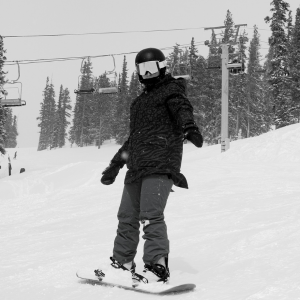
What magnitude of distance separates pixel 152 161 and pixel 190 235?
189cm

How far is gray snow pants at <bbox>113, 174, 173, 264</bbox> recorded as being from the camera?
287cm

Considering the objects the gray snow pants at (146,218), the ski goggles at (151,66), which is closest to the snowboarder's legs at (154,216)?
the gray snow pants at (146,218)

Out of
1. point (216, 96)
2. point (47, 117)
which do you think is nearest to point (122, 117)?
point (216, 96)

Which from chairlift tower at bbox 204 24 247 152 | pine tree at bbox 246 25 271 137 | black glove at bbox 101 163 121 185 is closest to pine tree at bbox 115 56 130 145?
pine tree at bbox 246 25 271 137

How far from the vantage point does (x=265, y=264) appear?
3.13 m

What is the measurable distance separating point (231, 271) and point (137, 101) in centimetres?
151

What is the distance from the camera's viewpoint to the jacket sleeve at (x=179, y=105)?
2.80m

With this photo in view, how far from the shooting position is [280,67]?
37.6 m

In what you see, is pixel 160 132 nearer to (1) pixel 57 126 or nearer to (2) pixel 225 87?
(2) pixel 225 87

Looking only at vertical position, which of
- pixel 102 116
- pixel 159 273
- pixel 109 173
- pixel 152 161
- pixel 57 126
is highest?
pixel 152 161

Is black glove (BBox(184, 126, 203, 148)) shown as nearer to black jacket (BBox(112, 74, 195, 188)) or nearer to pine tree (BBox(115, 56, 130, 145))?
black jacket (BBox(112, 74, 195, 188))

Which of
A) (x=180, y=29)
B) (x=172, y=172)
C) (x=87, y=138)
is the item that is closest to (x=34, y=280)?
(x=172, y=172)

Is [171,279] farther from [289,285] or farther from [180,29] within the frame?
[180,29]

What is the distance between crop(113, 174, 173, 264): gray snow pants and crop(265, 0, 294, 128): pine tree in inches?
1433
